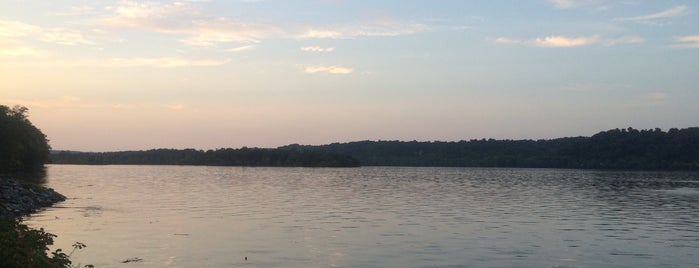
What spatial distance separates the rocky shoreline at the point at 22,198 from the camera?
142ft

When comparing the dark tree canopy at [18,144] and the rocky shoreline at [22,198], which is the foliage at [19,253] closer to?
the rocky shoreline at [22,198]

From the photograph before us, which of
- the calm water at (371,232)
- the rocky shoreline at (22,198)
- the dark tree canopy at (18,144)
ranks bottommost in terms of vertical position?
the calm water at (371,232)

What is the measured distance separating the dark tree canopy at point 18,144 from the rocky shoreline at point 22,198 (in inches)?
2124

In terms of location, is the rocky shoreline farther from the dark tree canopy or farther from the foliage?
the dark tree canopy

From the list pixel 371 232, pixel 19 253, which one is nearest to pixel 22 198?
pixel 371 232

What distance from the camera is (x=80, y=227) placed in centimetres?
3788

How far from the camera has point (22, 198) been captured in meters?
48.2

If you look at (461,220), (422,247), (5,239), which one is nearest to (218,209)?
(461,220)

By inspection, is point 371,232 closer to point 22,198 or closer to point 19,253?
point 19,253

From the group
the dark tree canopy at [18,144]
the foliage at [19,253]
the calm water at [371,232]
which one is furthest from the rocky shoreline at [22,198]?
the dark tree canopy at [18,144]

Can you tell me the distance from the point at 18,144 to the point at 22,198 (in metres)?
68.3

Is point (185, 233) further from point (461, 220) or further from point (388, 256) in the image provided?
point (461, 220)

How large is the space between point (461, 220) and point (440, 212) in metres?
6.10

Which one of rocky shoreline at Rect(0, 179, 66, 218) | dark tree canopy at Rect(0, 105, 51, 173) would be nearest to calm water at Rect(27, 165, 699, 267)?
rocky shoreline at Rect(0, 179, 66, 218)
